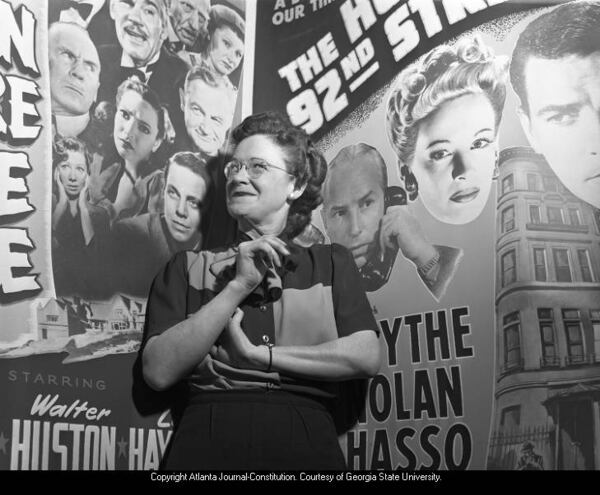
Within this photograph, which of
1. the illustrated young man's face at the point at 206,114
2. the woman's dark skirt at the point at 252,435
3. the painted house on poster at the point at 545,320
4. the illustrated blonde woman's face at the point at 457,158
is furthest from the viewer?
the illustrated young man's face at the point at 206,114

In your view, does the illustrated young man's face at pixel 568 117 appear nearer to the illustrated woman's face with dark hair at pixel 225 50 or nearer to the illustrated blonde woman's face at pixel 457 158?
the illustrated blonde woman's face at pixel 457 158

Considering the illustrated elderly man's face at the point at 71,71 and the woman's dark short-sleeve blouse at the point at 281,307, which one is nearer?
the woman's dark short-sleeve blouse at the point at 281,307

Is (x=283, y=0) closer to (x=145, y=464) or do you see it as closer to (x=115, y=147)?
(x=115, y=147)

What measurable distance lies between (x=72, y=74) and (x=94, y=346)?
0.88 metres

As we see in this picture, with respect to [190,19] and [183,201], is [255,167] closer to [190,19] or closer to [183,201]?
[183,201]

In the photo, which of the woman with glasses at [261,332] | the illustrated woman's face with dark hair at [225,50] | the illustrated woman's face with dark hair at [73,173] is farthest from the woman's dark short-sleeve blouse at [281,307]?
the illustrated woman's face with dark hair at [225,50]

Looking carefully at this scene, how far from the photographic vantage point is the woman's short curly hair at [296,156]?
2.65 meters

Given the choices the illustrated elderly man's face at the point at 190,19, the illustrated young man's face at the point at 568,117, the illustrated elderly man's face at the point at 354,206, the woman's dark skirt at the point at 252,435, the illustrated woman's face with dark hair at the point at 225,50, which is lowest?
the woman's dark skirt at the point at 252,435

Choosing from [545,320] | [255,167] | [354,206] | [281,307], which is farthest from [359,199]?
[545,320]

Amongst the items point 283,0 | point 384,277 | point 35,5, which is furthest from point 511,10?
point 35,5

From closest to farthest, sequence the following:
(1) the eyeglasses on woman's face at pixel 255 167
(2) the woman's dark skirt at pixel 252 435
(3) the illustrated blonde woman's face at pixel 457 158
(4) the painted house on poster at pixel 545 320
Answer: (2) the woman's dark skirt at pixel 252 435
(4) the painted house on poster at pixel 545 320
(1) the eyeglasses on woman's face at pixel 255 167
(3) the illustrated blonde woman's face at pixel 457 158

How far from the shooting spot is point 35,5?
2.70 m

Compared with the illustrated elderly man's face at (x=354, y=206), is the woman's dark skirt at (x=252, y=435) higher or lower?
lower

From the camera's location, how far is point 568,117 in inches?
106
